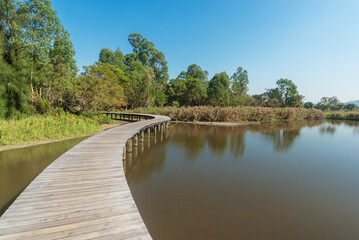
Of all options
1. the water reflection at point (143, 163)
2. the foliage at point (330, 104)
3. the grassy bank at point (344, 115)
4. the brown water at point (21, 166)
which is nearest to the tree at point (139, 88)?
the water reflection at point (143, 163)

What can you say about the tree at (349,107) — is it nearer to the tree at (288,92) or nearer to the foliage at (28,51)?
the tree at (288,92)

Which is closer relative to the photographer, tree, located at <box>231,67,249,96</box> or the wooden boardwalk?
the wooden boardwalk

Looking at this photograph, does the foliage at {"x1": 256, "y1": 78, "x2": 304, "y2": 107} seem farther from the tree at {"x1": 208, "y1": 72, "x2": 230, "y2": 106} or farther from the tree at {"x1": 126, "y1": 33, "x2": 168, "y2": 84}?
the tree at {"x1": 126, "y1": 33, "x2": 168, "y2": 84}

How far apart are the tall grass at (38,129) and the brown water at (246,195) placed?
560 cm

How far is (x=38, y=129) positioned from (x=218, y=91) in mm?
27243

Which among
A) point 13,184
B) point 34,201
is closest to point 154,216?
point 34,201

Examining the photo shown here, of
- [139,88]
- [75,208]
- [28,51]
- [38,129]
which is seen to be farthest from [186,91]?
[75,208]

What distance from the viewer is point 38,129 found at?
9.71 metres

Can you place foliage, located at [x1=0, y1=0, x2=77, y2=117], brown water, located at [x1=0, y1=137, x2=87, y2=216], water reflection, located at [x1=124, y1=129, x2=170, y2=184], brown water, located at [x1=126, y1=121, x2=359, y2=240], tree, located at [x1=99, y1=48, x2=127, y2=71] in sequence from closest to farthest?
brown water, located at [x1=126, y1=121, x2=359, y2=240] → brown water, located at [x1=0, y1=137, x2=87, y2=216] → water reflection, located at [x1=124, y1=129, x2=170, y2=184] → foliage, located at [x1=0, y1=0, x2=77, y2=117] → tree, located at [x1=99, y1=48, x2=127, y2=71]

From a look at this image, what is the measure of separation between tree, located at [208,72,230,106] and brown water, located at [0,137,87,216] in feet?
87.5

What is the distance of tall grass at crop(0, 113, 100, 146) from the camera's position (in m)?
8.41

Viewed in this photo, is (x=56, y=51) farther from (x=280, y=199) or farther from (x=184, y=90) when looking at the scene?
(x=184, y=90)

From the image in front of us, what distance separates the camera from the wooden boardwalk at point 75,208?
204 cm

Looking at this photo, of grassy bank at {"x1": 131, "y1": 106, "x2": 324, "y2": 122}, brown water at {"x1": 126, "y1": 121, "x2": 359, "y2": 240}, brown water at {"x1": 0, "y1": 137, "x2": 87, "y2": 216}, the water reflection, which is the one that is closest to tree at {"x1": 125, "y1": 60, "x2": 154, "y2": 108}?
grassy bank at {"x1": 131, "y1": 106, "x2": 324, "y2": 122}
